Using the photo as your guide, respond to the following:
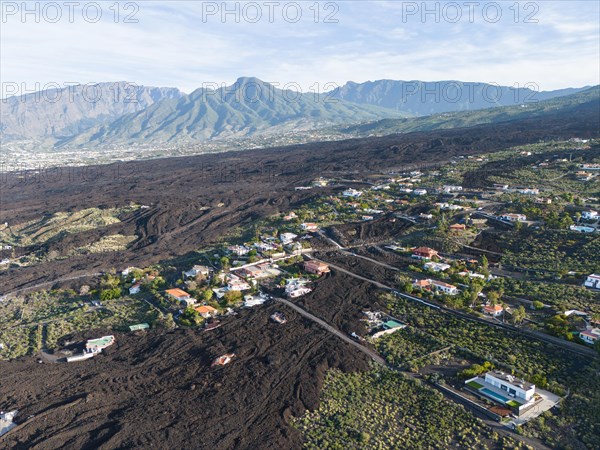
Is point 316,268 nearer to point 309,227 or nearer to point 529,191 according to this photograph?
point 309,227

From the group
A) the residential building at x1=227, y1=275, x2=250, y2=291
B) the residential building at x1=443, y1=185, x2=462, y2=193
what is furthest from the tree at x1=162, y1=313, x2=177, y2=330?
the residential building at x1=443, y1=185, x2=462, y2=193

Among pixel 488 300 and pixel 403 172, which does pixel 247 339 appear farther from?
pixel 403 172

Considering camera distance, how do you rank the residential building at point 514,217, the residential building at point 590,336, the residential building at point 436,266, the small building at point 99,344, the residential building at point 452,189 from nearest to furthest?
the residential building at point 590,336 → the small building at point 99,344 → the residential building at point 436,266 → the residential building at point 514,217 → the residential building at point 452,189

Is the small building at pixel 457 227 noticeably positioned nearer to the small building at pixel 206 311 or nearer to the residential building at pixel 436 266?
the residential building at pixel 436 266

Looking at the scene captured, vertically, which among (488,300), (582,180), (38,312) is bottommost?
(38,312)

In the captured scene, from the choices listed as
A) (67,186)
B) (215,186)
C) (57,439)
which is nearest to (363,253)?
(57,439)

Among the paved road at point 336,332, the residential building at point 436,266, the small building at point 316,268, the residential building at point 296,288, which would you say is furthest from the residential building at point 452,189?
the paved road at point 336,332

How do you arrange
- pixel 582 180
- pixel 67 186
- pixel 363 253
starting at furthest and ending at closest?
pixel 67 186
pixel 582 180
pixel 363 253
